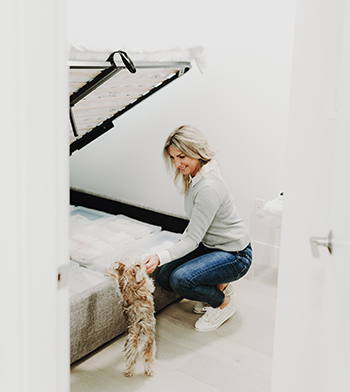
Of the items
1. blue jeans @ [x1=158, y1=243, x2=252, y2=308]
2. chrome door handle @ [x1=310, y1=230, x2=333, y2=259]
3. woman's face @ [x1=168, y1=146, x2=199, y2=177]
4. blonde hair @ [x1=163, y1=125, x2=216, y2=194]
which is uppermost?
blonde hair @ [x1=163, y1=125, x2=216, y2=194]

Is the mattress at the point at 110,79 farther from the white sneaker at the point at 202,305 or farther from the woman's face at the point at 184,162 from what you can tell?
the white sneaker at the point at 202,305

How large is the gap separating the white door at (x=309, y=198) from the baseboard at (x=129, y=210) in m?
1.58

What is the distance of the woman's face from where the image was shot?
2303 mm

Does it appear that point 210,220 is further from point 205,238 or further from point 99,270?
point 99,270

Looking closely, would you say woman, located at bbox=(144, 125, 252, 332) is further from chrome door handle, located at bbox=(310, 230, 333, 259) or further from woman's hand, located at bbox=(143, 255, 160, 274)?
chrome door handle, located at bbox=(310, 230, 333, 259)

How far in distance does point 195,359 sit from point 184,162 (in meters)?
0.91

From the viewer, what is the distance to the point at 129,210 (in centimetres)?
320

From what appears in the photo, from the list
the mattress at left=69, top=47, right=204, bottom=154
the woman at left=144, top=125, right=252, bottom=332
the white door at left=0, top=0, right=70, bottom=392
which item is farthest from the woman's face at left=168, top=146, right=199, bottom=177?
the white door at left=0, top=0, right=70, bottom=392

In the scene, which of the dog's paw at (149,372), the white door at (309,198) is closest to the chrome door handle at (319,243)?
the white door at (309,198)

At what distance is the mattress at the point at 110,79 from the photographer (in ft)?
6.15

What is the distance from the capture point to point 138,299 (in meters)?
1.94

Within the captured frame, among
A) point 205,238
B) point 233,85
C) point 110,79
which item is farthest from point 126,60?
point 233,85

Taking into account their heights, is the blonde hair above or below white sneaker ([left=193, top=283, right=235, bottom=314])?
above

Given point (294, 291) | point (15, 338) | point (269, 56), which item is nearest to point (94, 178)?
point (269, 56)
